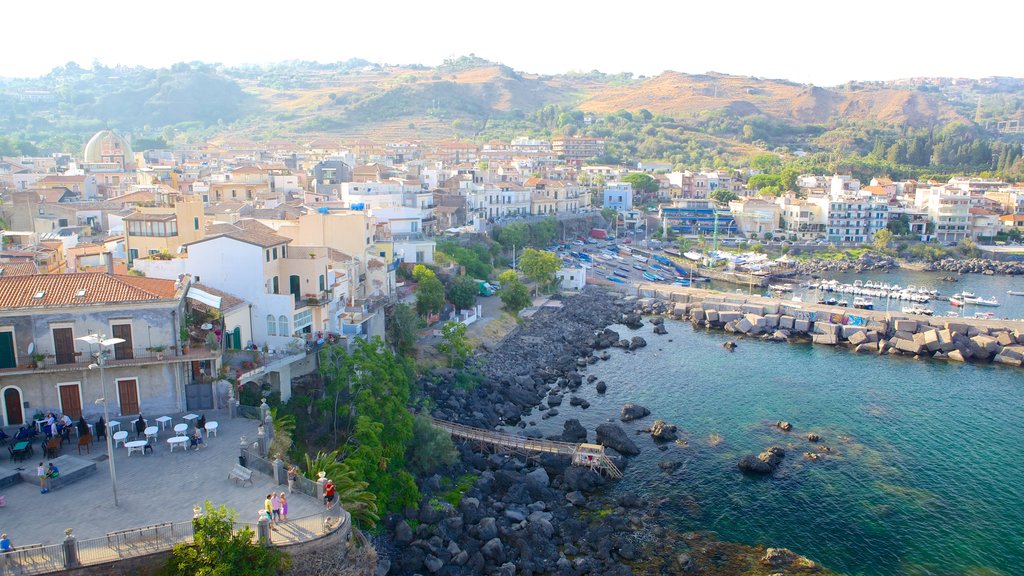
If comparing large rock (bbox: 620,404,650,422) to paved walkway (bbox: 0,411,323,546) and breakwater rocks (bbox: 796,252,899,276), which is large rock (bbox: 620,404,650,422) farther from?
breakwater rocks (bbox: 796,252,899,276)

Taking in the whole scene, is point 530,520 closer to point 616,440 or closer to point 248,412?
point 616,440

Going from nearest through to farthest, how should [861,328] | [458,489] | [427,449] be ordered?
[427,449], [458,489], [861,328]

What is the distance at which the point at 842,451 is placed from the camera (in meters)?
29.4

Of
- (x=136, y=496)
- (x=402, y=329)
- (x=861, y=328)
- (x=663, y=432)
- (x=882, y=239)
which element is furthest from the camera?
(x=882, y=239)

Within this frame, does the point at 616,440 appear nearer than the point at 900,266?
Yes

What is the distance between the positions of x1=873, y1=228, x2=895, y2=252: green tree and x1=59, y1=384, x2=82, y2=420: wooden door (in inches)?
3077

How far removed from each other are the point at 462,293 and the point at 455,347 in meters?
7.95

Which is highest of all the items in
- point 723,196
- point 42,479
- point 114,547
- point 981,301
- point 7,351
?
point 7,351

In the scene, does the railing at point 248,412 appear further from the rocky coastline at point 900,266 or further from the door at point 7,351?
the rocky coastline at point 900,266

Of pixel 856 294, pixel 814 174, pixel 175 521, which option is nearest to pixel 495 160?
pixel 814 174

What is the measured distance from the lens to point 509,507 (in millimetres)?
23812

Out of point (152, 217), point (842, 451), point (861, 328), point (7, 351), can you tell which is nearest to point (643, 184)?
point (861, 328)

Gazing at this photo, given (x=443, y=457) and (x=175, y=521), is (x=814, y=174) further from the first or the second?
(x=175, y=521)

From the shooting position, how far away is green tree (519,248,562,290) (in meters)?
53.2
